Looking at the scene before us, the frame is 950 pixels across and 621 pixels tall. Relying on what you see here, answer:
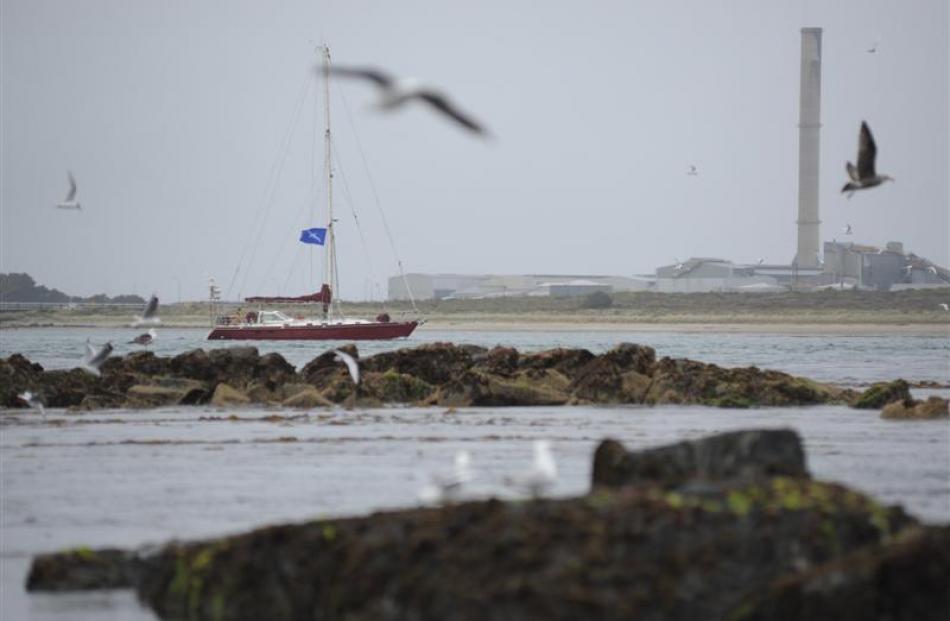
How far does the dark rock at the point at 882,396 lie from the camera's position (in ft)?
102

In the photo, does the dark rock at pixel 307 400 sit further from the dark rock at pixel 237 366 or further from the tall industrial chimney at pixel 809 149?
the tall industrial chimney at pixel 809 149

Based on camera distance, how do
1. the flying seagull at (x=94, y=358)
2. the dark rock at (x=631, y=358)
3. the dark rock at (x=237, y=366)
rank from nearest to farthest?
the flying seagull at (x=94, y=358)
the dark rock at (x=631, y=358)
the dark rock at (x=237, y=366)

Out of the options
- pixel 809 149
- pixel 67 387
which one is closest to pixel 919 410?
pixel 67 387

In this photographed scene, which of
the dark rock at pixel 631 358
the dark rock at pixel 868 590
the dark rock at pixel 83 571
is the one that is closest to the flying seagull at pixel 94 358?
the dark rock at pixel 631 358

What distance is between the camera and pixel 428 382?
35.5m

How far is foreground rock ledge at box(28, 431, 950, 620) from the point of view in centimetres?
1009

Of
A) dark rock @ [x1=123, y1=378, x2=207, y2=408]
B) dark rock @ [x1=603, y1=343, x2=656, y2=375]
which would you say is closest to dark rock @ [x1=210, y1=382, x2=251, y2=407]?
dark rock @ [x1=123, y1=378, x2=207, y2=408]

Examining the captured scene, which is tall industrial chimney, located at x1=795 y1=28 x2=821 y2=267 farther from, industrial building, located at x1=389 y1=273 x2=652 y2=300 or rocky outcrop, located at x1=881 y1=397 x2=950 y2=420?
rocky outcrop, located at x1=881 y1=397 x2=950 y2=420

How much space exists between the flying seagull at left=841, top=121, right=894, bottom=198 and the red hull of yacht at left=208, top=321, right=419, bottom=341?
5633cm

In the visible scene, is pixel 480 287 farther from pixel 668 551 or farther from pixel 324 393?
pixel 668 551

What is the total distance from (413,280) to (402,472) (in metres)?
171

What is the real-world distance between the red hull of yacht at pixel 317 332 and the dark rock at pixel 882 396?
47.2m

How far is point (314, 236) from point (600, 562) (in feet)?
235

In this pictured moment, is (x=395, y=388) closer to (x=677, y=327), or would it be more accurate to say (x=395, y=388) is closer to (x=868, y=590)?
(x=868, y=590)
